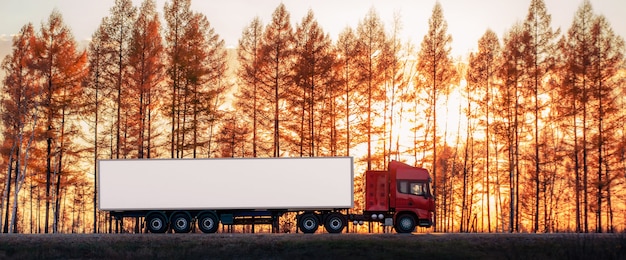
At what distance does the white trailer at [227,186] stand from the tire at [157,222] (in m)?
0.07

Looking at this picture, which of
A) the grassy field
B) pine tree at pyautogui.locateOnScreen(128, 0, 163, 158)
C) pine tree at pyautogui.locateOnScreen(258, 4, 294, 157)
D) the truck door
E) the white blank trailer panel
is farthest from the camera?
pine tree at pyautogui.locateOnScreen(258, 4, 294, 157)

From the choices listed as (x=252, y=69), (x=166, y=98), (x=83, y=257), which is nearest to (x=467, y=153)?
(x=252, y=69)

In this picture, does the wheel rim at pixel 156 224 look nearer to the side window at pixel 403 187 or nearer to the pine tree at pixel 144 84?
the pine tree at pixel 144 84

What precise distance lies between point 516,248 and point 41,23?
31.3 metres

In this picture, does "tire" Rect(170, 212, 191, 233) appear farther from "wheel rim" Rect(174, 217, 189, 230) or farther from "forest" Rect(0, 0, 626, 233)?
"forest" Rect(0, 0, 626, 233)

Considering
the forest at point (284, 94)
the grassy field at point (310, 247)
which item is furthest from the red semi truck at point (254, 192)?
the forest at point (284, 94)

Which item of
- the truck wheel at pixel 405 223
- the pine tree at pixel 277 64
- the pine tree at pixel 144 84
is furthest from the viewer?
the pine tree at pixel 277 64

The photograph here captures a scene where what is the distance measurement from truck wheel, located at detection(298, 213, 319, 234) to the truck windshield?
425 cm

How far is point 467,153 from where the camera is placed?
193 ft

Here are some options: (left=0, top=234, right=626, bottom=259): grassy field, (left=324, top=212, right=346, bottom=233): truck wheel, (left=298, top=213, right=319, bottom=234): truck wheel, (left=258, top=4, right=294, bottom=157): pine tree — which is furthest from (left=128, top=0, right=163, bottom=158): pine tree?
(left=324, top=212, right=346, bottom=233): truck wheel

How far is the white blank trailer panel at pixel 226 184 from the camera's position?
36406 mm

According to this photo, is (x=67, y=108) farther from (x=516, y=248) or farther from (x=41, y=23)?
(x=516, y=248)

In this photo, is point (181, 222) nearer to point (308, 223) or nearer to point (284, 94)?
point (308, 223)

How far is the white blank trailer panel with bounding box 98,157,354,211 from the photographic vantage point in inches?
1433
